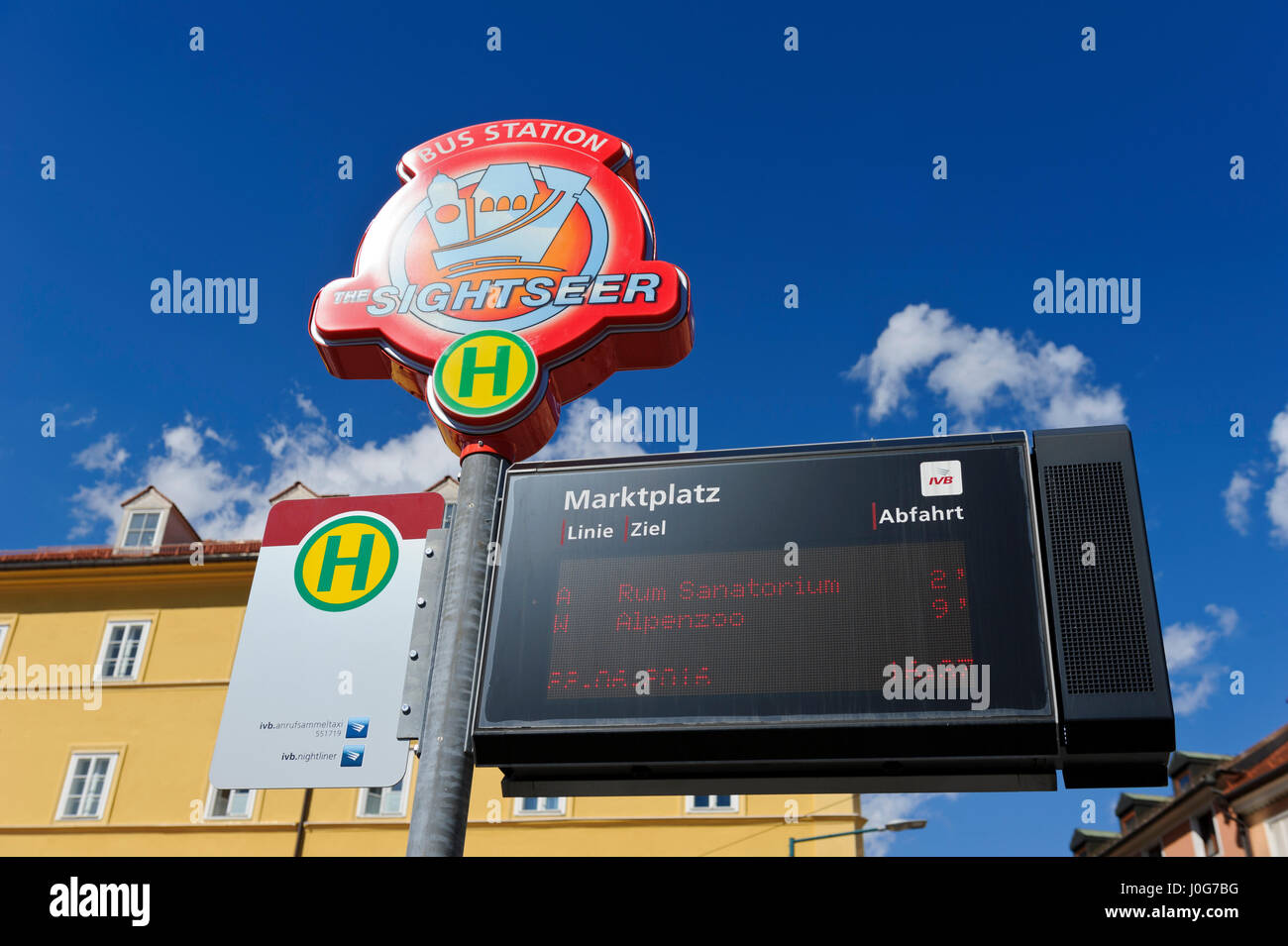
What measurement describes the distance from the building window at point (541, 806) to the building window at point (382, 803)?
2608 mm

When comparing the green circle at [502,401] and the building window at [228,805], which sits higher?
the building window at [228,805]

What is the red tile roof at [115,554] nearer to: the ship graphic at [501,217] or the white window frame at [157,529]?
the white window frame at [157,529]

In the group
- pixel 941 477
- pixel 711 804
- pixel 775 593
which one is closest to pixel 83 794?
pixel 711 804

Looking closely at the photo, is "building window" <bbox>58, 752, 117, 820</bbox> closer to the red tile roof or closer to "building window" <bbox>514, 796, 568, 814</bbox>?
the red tile roof

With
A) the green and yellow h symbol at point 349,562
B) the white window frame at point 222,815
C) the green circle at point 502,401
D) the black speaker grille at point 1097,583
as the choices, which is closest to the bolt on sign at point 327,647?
the green and yellow h symbol at point 349,562

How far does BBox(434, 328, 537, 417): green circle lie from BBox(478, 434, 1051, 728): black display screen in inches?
40.5

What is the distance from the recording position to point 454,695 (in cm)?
611

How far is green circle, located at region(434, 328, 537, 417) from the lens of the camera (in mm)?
7246

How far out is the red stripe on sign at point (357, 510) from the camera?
707 cm

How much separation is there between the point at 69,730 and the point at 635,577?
80.5 ft

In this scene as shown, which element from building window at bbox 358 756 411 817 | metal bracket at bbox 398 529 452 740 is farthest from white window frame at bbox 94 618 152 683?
metal bracket at bbox 398 529 452 740
